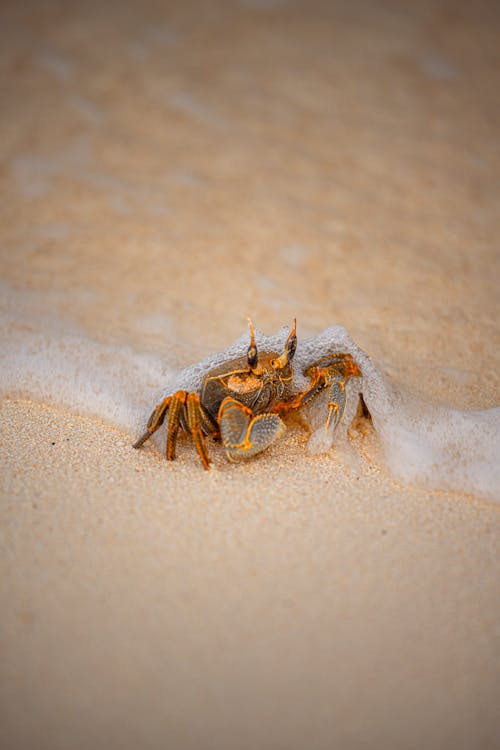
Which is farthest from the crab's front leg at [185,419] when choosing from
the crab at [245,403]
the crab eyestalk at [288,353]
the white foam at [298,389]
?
the crab eyestalk at [288,353]

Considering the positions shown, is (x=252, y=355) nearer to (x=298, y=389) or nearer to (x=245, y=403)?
(x=245, y=403)

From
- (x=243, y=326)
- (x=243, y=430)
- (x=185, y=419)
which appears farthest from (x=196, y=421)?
(x=243, y=326)

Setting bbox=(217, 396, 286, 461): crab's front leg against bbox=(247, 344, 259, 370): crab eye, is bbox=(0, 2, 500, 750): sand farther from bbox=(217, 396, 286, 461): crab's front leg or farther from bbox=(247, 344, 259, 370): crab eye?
bbox=(247, 344, 259, 370): crab eye

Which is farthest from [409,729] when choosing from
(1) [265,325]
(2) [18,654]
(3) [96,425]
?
(1) [265,325]

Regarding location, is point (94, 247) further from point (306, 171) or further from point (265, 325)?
point (306, 171)

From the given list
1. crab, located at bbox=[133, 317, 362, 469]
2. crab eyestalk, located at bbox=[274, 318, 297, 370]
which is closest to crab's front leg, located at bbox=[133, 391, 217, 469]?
crab, located at bbox=[133, 317, 362, 469]

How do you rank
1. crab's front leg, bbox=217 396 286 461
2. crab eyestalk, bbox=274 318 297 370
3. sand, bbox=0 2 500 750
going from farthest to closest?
crab eyestalk, bbox=274 318 297 370
crab's front leg, bbox=217 396 286 461
sand, bbox=0 2 500 750

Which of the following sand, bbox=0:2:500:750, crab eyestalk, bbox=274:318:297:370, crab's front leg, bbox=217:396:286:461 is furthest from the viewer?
crab eyestalk, bbox=274:318:297:370
